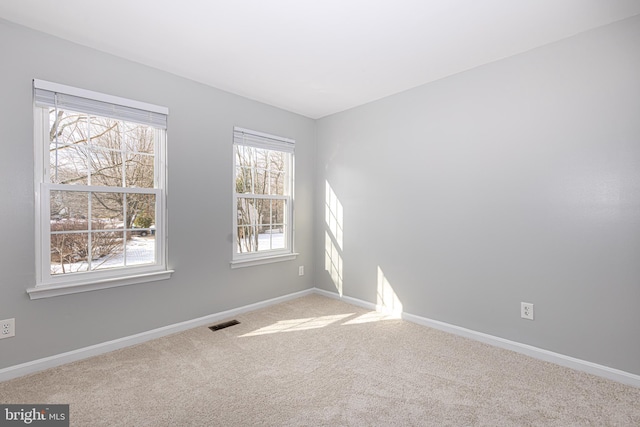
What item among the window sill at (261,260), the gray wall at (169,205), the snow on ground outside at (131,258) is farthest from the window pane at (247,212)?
the snow on ground outside at (131,258)

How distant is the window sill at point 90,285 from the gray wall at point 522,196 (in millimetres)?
2257

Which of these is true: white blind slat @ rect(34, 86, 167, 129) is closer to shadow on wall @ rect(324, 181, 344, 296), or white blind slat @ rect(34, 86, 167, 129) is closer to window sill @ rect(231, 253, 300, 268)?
window sill @ rect(231, 253, 300, 268)

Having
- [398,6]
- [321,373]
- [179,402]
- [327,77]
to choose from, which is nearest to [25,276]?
[179,402]

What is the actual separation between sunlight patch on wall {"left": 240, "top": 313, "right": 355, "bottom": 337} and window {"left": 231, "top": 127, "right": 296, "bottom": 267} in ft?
2.60

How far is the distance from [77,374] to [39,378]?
229mm

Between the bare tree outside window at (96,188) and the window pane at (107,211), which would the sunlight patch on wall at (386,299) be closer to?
the bare tree outside window at (96,188)

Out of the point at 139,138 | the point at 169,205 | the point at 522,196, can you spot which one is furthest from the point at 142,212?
the point at 522,196

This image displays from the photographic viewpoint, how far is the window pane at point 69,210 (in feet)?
7.73

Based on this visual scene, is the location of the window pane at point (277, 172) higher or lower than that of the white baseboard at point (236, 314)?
higher

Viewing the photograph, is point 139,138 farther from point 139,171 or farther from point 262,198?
point 262,198

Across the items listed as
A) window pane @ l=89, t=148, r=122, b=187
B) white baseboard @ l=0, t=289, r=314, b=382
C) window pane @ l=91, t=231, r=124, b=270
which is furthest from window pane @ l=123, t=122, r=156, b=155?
white baseboard @ l=0, t=289, r=314, b=382

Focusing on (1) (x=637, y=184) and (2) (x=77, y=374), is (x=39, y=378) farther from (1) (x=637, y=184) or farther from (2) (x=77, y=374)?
(1) (x=637, y=184)

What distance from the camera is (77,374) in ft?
7.18

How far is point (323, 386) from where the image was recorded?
2068 mm
